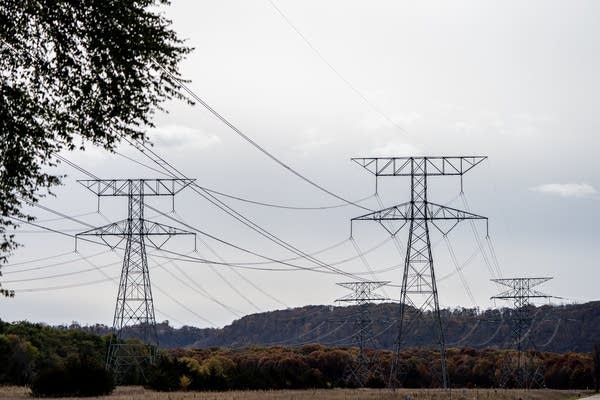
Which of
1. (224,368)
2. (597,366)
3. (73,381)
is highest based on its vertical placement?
(597,366)

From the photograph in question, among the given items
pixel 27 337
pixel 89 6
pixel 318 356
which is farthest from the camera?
pixel 318 356

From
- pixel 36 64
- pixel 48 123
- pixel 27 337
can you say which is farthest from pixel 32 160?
pixel 27 337

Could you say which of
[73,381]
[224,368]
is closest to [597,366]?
[224,368]

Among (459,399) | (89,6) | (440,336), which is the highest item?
(89,6)

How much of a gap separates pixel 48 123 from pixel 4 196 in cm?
231

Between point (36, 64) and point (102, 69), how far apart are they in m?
1.66

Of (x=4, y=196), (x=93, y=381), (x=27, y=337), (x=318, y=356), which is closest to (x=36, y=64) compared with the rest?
(x=4, y=196)

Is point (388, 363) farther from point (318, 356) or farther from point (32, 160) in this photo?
point (32, 160)

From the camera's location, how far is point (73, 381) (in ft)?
197

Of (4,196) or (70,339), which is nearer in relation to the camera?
(4,196)

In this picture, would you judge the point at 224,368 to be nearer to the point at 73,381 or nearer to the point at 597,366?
the point at 73,381

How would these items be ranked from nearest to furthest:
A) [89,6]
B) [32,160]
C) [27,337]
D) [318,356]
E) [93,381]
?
1. [89,6]
2. [32,160]
3. [93,381]
4. [27,337]
5. [318,356]

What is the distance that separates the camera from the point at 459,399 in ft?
205

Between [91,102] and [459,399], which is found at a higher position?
[91,102]
